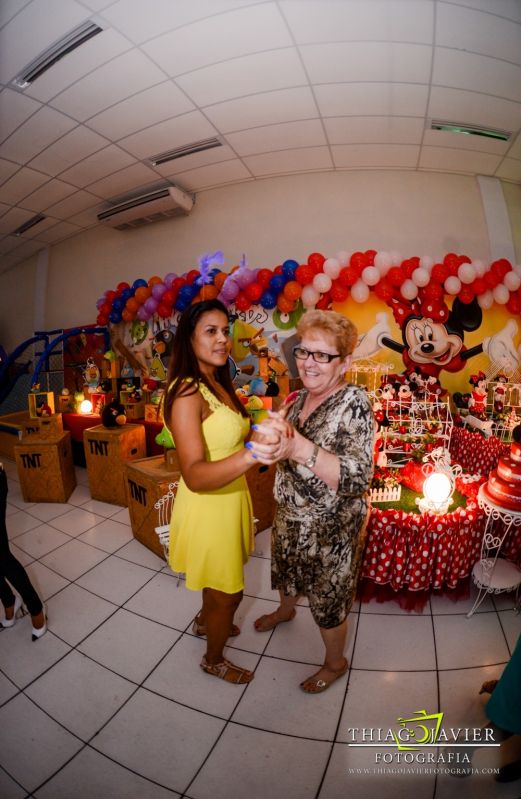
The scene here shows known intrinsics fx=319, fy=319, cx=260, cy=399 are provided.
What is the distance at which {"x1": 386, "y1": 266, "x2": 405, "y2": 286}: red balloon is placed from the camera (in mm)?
3670

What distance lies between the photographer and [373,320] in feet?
13.6

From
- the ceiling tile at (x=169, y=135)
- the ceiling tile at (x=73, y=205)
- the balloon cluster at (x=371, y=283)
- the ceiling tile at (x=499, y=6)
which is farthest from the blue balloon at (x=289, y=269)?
the ceiling tile at (x=73, y=205)

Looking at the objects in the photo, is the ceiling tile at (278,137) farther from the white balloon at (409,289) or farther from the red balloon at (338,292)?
the white balloon at (409,289)

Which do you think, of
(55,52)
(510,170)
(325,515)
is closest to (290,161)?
(55,52)

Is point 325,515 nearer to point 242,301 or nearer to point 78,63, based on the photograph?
point 242,301

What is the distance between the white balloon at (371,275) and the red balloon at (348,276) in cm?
9

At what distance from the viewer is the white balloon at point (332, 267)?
12.2 feet

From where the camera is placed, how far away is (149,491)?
2500 mm

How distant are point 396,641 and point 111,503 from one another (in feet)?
9.69

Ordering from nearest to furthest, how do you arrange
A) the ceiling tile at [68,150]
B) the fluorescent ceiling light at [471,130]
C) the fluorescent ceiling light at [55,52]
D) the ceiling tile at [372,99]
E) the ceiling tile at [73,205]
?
the fluorescent ceiling light at [55,52]
the ceiling tile at [372,99]
the fluorescent ceiling light at [471,130]
the ceiling tile at [68,150]
the ceiling tile at [73,205]

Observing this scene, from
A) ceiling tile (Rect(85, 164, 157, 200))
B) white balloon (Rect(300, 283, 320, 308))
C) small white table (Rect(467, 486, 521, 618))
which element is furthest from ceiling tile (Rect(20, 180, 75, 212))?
small white table (Rect(467, 486, 521, 618))

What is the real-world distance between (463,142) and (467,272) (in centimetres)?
141

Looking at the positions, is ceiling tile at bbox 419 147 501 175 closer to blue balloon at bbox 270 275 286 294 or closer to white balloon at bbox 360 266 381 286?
white balloon at bbox 360 266 381 286

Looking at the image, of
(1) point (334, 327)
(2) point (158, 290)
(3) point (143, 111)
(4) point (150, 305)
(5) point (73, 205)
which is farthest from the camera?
(5) point (73, 205)
